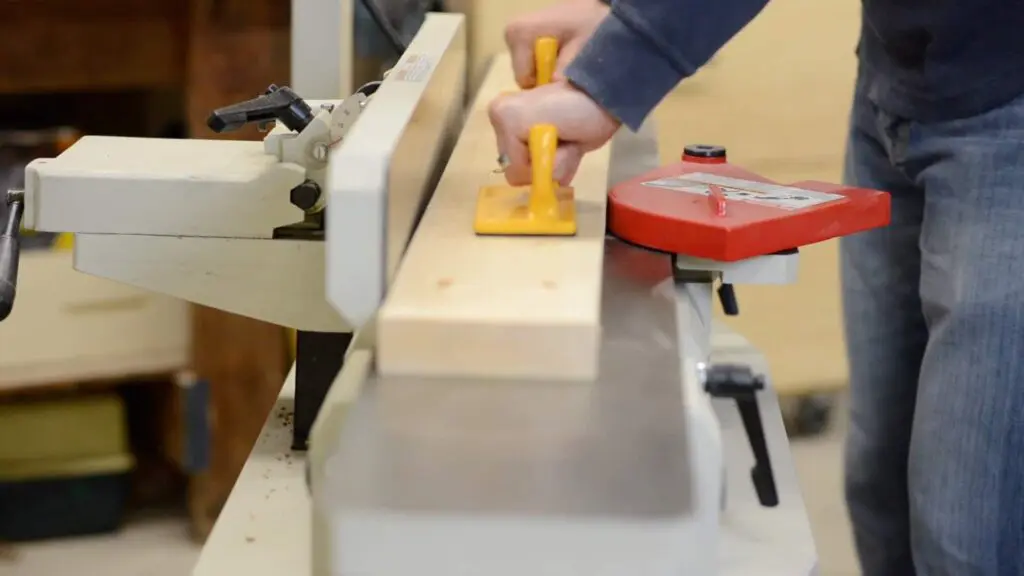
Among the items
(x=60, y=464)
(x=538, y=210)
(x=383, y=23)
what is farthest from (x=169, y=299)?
(x=538, y=210)

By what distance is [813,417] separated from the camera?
6.35ft

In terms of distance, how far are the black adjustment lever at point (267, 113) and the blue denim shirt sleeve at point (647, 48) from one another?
0.67ft

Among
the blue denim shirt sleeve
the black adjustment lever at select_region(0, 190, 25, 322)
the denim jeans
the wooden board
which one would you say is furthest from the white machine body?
the wooden board

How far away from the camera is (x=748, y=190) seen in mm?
771

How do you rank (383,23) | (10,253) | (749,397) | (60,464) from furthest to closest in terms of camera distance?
(60,464), (383,23), (10,253), (749,397)

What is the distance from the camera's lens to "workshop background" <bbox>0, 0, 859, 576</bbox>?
148cm

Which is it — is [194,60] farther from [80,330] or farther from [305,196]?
[305,196]

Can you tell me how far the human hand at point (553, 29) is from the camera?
2.93 feet

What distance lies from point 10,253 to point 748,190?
1.64ft

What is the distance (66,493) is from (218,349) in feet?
1.05

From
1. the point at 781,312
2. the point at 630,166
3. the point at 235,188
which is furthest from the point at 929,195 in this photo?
the point at 781,312

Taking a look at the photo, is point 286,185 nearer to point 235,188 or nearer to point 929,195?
point 235,188

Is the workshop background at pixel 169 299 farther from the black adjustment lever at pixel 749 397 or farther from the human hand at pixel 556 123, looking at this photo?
the black adjustment lever at pixel 749 397

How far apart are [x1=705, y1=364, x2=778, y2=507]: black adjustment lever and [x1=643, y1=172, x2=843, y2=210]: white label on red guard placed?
175mm
